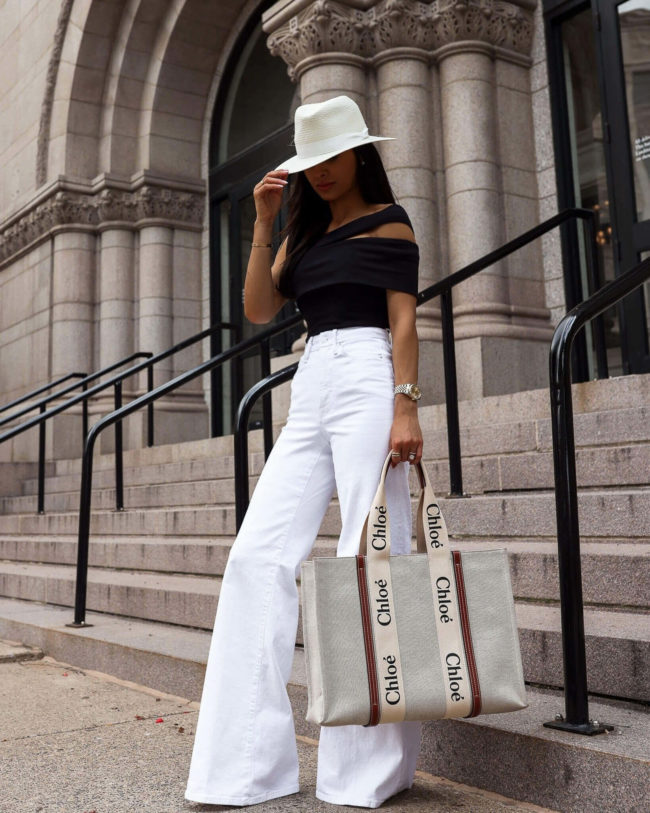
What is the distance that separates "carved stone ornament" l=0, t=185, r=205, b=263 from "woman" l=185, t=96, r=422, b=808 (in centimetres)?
1042

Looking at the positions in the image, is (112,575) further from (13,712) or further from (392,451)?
(392,451)

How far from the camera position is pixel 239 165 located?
12.7 meters

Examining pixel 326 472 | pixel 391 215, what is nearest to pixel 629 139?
pixel 391 215

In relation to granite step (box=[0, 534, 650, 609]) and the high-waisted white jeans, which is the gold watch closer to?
the high-waisted white jeans

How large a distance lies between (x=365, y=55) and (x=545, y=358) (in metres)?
3.23

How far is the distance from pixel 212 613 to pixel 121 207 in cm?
922

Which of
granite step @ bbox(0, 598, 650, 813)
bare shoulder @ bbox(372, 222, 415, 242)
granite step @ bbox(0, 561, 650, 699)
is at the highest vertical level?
bare shoulder @ bbox(372, 222, 415, 242)

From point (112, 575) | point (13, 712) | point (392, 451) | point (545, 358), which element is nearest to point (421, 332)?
point (545, 358)

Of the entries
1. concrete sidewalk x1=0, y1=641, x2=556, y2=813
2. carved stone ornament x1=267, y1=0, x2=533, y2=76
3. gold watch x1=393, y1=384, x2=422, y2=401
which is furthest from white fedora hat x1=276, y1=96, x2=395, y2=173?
carved stone ornament x1=267, y1=0, x2=533, y2=76

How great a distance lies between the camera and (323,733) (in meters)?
2.71

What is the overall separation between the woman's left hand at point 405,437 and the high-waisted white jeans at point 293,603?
54mm

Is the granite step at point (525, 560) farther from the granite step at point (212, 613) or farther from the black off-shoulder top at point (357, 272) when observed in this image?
the black off-shoulder top at point (357, 272)

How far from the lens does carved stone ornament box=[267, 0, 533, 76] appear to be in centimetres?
828

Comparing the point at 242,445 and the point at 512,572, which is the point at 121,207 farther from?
the point at 512,572
